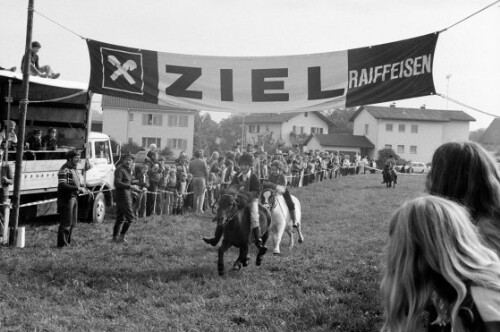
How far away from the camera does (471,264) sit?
7.29 feet

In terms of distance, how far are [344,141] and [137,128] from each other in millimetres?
28190

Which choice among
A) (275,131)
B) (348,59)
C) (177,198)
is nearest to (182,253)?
(348,59)

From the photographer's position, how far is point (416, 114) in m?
79.9

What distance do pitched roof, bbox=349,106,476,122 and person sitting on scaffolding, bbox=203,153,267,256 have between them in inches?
→ 2750

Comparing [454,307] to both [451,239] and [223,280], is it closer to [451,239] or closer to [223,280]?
[451,239]

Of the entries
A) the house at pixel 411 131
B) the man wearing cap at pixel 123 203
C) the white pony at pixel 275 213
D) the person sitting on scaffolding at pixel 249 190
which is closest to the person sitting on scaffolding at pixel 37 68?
the man wearing cap at pixel 123 203

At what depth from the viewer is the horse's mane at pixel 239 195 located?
942cm

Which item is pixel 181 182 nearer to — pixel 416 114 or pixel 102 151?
pixel 102 151

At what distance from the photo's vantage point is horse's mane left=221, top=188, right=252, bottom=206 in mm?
9422

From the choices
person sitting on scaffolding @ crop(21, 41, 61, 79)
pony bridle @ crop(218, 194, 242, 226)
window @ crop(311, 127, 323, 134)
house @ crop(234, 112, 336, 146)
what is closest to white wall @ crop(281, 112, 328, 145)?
house @ crop(234, 112, 336, 146)

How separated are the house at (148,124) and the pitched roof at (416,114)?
26366 millimetres

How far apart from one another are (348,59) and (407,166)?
53.2 meters

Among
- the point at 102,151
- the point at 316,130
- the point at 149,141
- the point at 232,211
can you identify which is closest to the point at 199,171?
the point at 102,151

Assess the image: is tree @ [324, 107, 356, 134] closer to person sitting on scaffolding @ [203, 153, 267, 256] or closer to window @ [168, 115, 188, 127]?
window @ [168, 115, 188, 127]
